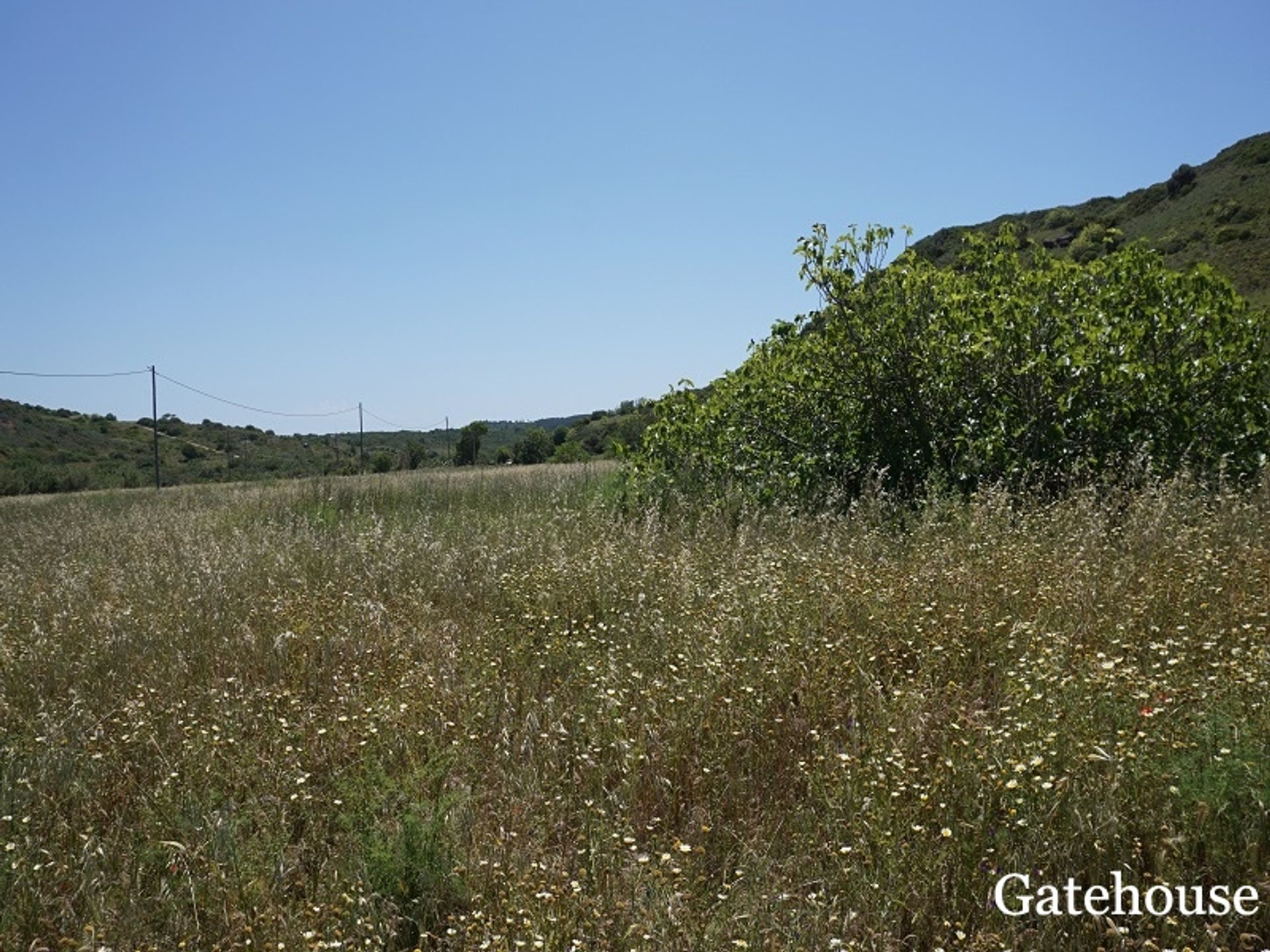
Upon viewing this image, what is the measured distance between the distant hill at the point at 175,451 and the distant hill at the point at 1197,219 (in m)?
24.9

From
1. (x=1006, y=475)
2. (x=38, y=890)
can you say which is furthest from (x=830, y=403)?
(x=38, y=890)

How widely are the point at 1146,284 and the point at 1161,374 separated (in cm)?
91

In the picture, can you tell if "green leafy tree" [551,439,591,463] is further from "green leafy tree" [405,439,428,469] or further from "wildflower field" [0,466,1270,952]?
"wildflower field" [0,466,1270,952]

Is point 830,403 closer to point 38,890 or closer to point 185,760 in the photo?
point 185,760

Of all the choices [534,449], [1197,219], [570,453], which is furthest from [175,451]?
[1197,219]

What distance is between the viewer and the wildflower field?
2217mm

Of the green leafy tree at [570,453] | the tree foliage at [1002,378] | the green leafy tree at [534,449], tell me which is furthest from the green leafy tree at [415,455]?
the tree foliage at [1002,378]

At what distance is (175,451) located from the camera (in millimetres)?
54562

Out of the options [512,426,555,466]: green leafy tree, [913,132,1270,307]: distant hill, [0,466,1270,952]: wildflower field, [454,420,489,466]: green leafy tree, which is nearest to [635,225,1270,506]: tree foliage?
[0,466,1270,952]: wildflower field

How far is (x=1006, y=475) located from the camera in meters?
7.00

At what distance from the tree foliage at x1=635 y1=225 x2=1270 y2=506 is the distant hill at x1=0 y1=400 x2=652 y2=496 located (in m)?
16.6

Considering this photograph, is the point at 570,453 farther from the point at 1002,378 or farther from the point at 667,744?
the point at 667,744

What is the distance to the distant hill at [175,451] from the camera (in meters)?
33.1

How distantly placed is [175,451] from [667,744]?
2356 inches
